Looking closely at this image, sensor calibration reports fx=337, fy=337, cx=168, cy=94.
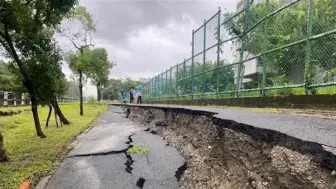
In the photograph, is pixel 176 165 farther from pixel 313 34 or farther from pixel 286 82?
pixel 313 34

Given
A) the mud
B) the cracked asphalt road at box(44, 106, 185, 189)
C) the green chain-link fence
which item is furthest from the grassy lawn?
the green chain-link fence

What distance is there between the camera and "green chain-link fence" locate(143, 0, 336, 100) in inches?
207

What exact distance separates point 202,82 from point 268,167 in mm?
10113

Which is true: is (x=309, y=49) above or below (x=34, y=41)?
below

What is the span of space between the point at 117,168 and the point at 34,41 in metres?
5.20

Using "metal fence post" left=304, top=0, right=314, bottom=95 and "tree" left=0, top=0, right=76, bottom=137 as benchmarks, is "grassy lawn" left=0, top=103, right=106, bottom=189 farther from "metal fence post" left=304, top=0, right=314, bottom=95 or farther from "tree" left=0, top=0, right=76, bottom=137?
"metal fence post" left=304, top=0, right=314, bottom=95

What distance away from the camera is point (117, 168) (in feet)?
18.4

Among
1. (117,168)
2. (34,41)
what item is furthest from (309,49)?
(34,41)

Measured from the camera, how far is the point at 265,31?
7680 millimetres

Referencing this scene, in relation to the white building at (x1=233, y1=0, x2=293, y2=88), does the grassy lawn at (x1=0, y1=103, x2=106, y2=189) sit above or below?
below

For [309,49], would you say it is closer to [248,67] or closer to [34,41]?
[248,67]

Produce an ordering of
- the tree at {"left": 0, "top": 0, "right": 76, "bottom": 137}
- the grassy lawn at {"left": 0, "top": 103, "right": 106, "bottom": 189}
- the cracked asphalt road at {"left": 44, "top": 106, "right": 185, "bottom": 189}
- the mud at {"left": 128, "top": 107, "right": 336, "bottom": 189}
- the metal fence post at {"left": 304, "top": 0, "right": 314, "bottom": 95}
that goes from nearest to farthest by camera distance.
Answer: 1. the mud at {"left": 128, "top": 107, "right": 336, "bottom": 189}
2. the cracked asphalt road at {"left": 44, "top": 106, "right": 185, "bottom": 189}
3. the grassy lawn at {"left": 0, "top": 103, "right": 106, "bottom": 189}
4. the metal fence post at {"left": 304, "top": 0, "right": 314, "bottom": 95}
5. the tree at {"left": 0, "top": 0, "right": 76, "bottom": 137}

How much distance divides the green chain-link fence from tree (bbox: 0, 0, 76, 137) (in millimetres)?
4461

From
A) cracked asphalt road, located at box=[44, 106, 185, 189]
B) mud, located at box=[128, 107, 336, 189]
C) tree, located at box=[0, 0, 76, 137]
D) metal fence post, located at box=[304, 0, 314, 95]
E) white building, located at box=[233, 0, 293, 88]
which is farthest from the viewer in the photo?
white building, located at box=[233, 0, 293, 88]
